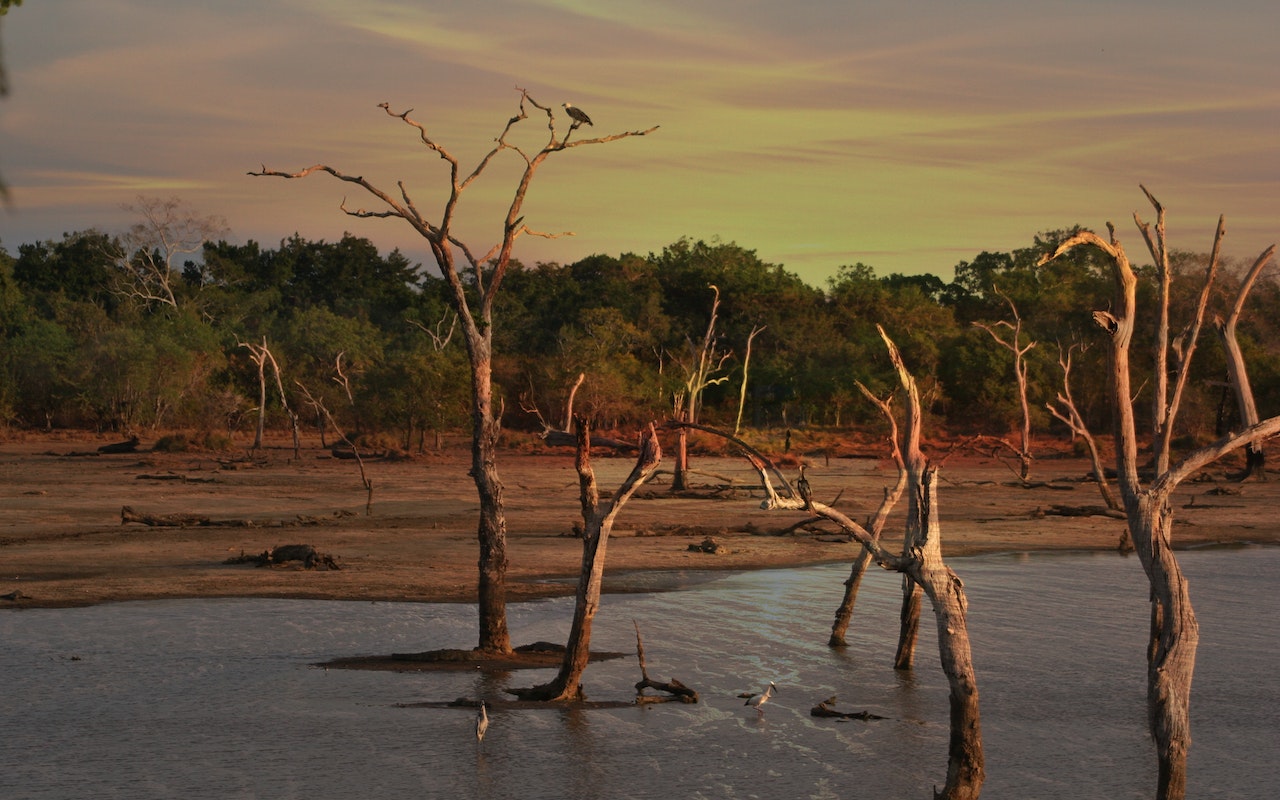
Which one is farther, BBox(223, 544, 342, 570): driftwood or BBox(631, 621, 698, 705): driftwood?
BBox(223, 544, 342, 570): driftwood

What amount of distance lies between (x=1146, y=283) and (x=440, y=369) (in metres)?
27.3

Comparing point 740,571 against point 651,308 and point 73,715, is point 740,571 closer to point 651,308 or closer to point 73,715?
point 73,715

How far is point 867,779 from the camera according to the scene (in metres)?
10.5

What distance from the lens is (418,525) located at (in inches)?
1025

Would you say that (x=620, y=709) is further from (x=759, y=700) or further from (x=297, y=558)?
(x=297, y=558)

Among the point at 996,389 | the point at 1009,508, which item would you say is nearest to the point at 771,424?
the point at 996,389

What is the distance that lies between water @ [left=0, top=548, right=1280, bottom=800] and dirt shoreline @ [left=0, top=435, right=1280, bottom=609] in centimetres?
176

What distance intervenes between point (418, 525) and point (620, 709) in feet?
47.0

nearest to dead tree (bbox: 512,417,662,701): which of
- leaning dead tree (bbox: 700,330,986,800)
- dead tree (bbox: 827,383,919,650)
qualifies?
leaning dead tree (bbox: 700,330,986,800)

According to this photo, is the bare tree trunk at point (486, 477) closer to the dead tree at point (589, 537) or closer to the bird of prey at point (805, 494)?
the dead tree at point (589, 537)

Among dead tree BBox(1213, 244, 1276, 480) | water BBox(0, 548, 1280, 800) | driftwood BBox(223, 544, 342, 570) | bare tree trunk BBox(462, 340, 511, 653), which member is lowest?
water BBox(0, 548, 1280, 800)

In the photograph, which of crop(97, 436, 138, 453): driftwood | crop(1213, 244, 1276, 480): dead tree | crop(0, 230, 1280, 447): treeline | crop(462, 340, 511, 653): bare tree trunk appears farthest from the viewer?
crop(0, 230, 1280, 447): treeline

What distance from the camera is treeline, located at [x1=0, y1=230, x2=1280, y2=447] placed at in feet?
164

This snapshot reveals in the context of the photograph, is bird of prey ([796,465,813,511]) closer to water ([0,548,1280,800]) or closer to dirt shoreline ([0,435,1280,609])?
water ([0,548,1280,800])
